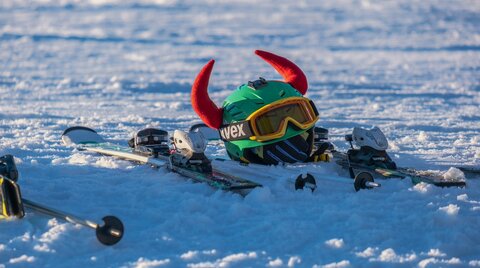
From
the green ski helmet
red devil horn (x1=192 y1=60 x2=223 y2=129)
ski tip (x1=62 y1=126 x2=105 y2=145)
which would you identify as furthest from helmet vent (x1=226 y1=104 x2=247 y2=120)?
ski tip (x1=62 y1=126 x2=105 y2=145)

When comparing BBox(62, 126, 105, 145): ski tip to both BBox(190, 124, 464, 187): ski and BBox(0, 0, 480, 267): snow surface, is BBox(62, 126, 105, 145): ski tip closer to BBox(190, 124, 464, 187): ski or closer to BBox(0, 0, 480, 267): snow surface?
BBox(0, 0, 480, 267): snow surface

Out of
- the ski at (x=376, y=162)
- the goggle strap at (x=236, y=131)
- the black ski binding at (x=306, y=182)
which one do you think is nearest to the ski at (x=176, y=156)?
the black ski binding at (x=306, y=182)

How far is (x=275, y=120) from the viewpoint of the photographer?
27.0ft

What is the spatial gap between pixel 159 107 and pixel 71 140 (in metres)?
5.42

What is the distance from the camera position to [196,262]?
5539 mm

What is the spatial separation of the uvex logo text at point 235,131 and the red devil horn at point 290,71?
0.85 metres

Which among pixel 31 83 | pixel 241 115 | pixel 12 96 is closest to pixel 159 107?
pixel 12 96

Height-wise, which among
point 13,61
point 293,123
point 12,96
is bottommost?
point 293,123

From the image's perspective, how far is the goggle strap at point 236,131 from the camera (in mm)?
8297

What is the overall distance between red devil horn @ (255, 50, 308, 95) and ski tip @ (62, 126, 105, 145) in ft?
8.07

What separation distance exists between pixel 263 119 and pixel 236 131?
0.34m

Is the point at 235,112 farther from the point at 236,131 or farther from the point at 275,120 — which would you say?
the point at 275,120

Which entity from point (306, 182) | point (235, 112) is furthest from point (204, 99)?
point (306, 182)

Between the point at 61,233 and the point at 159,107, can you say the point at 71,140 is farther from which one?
the point at 159,107
